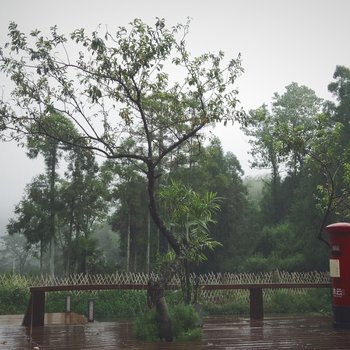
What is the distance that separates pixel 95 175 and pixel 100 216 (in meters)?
2.56

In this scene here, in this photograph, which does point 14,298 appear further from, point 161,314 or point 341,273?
point 341,273

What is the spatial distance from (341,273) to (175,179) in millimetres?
16272

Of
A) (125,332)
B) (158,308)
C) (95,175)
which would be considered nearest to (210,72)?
(158,308)

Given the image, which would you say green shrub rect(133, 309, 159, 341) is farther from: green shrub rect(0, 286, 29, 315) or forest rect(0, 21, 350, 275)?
green shrub rect(0, 286, 29, 315)

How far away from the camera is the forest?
6246 mm

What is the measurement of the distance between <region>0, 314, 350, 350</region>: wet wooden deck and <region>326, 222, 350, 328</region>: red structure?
0.26 meters

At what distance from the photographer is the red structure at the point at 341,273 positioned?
22.1ft

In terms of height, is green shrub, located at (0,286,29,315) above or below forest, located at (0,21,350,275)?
below

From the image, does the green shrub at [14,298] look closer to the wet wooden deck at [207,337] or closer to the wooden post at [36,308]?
the wet wooden deck at [207,337]

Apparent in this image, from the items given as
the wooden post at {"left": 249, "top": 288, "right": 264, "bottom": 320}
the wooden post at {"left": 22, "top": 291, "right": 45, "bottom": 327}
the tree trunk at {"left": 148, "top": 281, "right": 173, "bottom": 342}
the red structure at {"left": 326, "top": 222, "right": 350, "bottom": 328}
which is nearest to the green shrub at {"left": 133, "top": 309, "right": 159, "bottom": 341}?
the tree trunk at {"left": 148, "top": 281, "right": 173, "bottom": 342}

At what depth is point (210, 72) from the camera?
6430 mm

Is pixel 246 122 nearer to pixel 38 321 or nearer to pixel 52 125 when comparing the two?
pixel 52 125

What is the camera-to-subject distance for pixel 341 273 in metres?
6.80

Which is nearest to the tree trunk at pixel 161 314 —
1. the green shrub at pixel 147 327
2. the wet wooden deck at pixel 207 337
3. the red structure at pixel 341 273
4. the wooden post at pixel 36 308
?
the green shrub at pixel 147 327
